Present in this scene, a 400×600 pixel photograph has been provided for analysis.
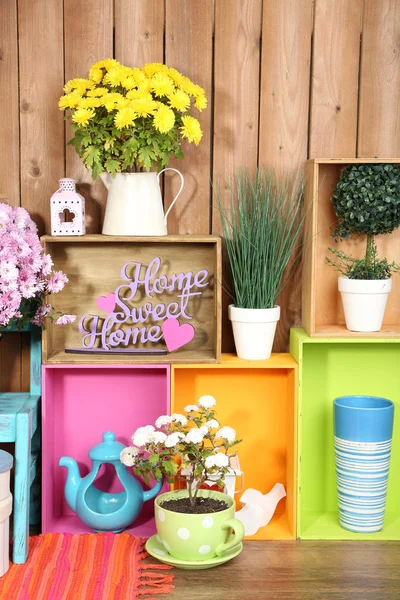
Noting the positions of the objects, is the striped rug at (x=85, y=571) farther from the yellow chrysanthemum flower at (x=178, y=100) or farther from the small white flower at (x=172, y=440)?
the yellow chrysanthemum flower at (x=178, y=100)

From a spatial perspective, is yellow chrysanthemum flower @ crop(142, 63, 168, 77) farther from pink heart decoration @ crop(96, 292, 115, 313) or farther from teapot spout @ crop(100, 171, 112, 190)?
pink heart decoration @ crop(96, 292, 115, 313)

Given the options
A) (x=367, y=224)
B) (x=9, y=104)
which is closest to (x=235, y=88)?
(x=367, y=224)

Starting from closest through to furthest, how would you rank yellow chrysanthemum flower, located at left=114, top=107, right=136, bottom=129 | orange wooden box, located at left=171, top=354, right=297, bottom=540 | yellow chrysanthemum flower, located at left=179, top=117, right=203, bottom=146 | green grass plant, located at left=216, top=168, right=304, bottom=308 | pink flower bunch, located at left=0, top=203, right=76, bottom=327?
pink flower bunch, located at left=0, top=203, right=76, bottom=327
yellow chrysanthemum flower, located at left=114, top=107, right=136, bottom=129
yellow chrysanthemum flower, located at left=179, top=117, right=203, bottom=146
green grass plant, located at left=216, top=168, right=304, bottom=308
orange wooden box, located at left=171, top=354, right=297, bottom=540

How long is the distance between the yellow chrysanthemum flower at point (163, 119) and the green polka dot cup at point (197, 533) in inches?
45.0

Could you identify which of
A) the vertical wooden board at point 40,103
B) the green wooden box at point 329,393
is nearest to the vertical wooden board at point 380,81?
the green wooden box at point 329,393

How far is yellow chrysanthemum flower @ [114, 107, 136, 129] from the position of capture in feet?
7.91

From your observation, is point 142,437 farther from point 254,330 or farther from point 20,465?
point 254,330

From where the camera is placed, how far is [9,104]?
2732 millimetres

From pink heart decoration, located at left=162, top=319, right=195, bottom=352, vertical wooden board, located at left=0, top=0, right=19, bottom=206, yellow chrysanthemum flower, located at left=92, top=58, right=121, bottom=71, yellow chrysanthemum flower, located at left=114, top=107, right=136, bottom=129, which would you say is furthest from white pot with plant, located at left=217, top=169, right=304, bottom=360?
vertical wooden board, located at left=0, top=0, right=19, bottom=206

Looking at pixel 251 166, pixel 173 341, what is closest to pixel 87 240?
pixel 173 341

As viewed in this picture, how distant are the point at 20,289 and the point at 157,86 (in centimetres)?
75

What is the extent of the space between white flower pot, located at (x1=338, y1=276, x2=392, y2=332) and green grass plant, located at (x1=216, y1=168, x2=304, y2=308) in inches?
9.2

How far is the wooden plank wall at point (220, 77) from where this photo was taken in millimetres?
2721

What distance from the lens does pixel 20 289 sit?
236cm
